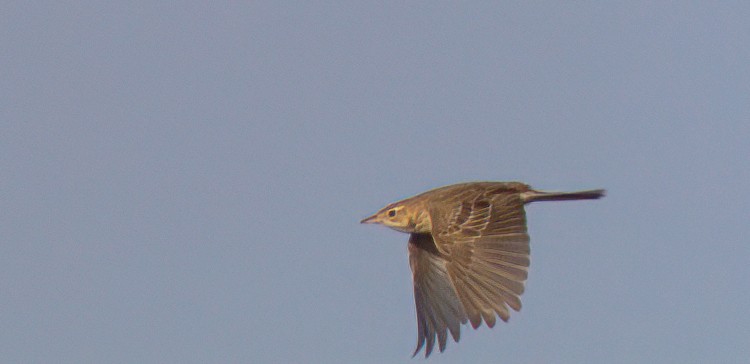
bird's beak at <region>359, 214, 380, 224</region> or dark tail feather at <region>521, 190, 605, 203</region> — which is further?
bird's beak at <region>359, 214, 380, 224</region>

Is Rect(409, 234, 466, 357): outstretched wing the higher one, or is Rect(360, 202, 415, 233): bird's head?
Rect(360, 202, 415, 233): bird's head

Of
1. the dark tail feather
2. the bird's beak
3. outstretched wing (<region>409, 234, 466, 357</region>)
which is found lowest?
outstretched wing (<region>409, 234, 466, 357</region>)

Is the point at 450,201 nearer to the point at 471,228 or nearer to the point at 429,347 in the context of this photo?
the point at 471,228

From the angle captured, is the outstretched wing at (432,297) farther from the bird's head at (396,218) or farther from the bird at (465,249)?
the bird's head at (396,218)

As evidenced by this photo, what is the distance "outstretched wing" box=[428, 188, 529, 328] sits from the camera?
13227mm

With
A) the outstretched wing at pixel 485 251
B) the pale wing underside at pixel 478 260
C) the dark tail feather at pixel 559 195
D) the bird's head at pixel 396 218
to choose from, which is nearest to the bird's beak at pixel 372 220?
the bird's head at pixel 396 218

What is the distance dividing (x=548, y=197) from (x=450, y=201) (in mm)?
1061

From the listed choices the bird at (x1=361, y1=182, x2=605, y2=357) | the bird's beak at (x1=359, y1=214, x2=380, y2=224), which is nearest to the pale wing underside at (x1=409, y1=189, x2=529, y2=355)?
the bird at (x1=361, y1=182, x2=605, y2=357)

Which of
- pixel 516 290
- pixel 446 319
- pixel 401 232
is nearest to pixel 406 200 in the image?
pixel 401 232

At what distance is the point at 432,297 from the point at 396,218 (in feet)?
3.23

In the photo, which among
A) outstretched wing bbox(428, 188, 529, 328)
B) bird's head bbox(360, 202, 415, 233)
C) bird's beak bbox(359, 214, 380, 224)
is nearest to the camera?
outstretched wing bbox(428, 188, 529, 328)

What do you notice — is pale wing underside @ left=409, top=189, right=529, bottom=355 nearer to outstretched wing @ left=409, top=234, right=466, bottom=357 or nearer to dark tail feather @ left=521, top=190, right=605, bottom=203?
outstretched wing @ left=409, top=234, right=466, bottom=357

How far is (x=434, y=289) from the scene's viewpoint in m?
15.1

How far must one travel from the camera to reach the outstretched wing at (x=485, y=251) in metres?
13.2
